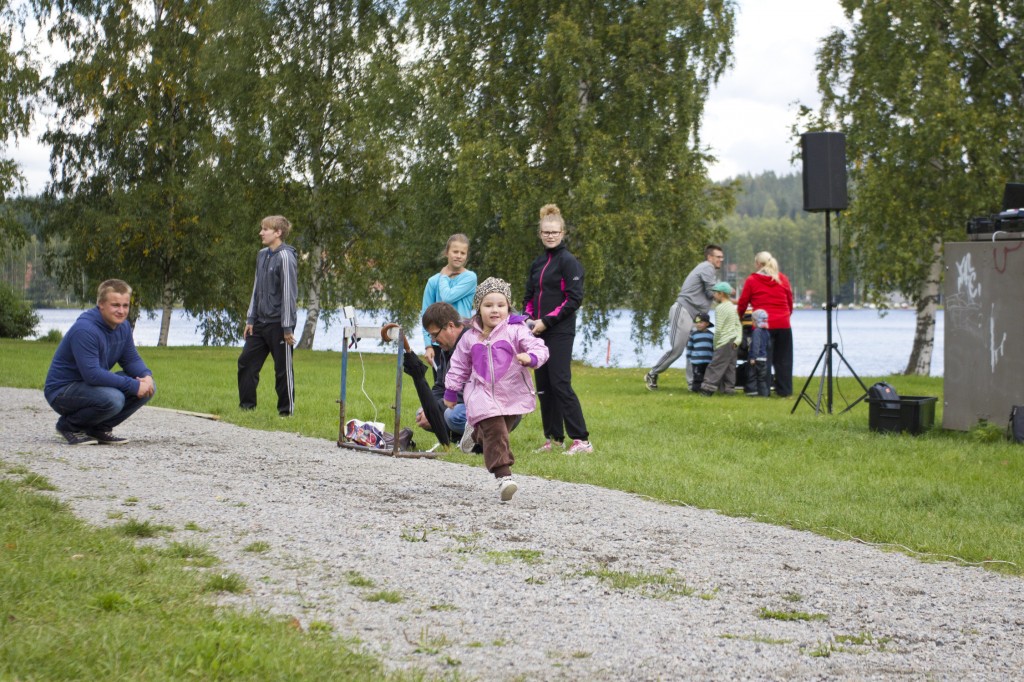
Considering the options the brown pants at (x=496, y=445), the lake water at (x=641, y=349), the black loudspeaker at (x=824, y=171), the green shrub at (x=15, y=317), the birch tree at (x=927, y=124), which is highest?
the birch tree at (x=927, y=124)

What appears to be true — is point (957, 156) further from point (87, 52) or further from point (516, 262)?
point (87, 52)

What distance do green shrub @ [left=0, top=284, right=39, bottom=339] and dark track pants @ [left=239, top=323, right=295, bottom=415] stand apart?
2871 centimetres

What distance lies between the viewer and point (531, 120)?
2902 centimetres

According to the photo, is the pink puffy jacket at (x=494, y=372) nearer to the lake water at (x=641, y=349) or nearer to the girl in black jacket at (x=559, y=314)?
the girl in black jacket at (x=559, y=314)

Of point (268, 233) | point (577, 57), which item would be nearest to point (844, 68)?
point (577, 57)

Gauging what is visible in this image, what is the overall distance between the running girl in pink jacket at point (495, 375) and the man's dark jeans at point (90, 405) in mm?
3568

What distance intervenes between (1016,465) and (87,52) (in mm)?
33018

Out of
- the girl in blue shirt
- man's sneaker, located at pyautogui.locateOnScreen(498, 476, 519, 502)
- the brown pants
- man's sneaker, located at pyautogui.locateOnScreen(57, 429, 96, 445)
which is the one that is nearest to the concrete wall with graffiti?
the girl in blue shirt

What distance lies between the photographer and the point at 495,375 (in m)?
7.88

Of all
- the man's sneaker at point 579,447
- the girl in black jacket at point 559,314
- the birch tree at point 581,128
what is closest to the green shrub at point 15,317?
the birch tree at point 581,128

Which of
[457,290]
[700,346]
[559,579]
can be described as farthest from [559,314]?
[700,346]

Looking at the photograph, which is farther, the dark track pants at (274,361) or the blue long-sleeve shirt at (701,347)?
the blue long-sleeve shirt at (701,347)

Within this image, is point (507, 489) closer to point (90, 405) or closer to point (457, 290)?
point (457, 290)

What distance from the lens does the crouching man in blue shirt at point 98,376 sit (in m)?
10.0
